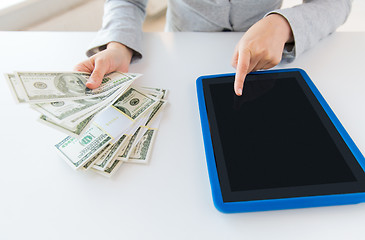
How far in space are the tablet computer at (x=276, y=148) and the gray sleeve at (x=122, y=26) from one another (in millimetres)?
271

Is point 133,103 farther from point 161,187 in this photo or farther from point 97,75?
point 161,187

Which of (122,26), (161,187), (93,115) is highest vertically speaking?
(122,26)

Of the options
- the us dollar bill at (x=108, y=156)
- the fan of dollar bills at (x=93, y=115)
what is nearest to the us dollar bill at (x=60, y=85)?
the fan of dollar bills at (x=93, y=115)

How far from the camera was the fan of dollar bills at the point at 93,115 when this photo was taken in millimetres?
452

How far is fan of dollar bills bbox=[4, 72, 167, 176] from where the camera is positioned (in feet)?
1.48

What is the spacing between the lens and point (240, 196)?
0.38 metres

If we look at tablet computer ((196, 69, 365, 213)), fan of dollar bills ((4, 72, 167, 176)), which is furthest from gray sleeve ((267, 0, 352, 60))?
fan of dollar bills ((4, 72, 167, 176))

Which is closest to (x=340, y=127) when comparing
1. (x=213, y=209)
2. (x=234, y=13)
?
(x=213, y=209)

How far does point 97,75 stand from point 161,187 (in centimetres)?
32

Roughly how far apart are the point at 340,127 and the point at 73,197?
518 millimetres

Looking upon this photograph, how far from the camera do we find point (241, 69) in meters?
0.53

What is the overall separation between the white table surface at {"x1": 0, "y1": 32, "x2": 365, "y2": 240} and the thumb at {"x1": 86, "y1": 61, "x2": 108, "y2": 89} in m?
0.11

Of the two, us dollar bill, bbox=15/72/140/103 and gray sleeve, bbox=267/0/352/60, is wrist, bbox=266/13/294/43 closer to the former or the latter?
gray sleeve, bbox=267/0/352/60

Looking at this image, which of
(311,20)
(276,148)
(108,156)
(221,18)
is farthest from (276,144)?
(221,18)
